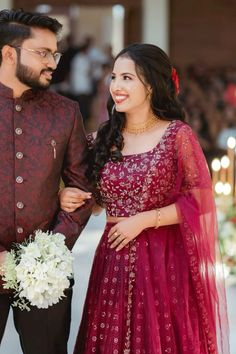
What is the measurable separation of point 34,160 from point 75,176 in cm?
22

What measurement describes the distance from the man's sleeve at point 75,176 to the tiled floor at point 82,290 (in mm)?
1451

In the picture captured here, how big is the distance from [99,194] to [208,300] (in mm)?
662

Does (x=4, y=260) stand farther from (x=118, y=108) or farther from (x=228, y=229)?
(x=228, y=229)

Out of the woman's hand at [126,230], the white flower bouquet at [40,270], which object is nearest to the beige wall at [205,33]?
the woman's hand at [126,230]

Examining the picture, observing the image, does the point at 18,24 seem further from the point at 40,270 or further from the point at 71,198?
the point at 40,270

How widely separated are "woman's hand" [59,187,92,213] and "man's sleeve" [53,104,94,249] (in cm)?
3

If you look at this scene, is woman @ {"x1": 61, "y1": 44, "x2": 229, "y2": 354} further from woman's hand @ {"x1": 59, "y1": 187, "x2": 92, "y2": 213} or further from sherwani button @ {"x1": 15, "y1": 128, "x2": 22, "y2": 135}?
sherwani button @ {"x1": 15, "y1": 128, "x2": 22, "y2": 135}

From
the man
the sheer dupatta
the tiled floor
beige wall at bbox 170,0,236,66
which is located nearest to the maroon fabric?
the man

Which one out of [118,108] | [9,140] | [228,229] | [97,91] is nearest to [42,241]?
[9,140]

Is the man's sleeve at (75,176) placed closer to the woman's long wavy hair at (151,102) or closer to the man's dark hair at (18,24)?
the woman's long wavy hair at (151,102)

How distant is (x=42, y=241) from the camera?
11.6 feet

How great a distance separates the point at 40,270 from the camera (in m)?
3.47

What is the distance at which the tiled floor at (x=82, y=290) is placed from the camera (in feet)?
17.3

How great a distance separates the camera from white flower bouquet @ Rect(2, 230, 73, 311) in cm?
348
